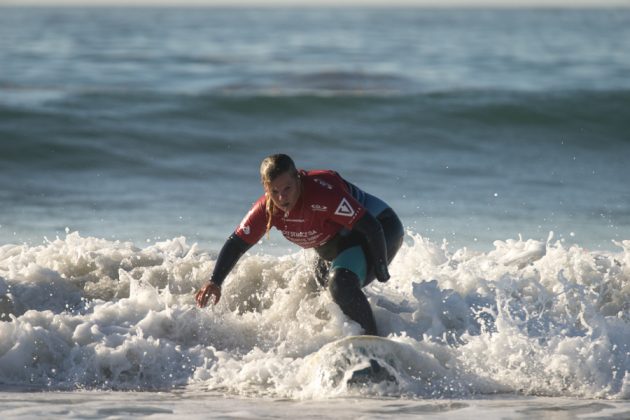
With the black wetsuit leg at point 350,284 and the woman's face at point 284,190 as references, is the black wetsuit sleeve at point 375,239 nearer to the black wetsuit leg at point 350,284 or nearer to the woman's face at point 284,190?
the black wetsuit leg at point 350,284

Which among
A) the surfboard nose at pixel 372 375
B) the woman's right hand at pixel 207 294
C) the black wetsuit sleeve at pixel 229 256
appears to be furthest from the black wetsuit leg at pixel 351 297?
the woman's right hand at pixel 207 294

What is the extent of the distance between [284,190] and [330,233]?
1.70 ft

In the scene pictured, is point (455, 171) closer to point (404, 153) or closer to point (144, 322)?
point (404, 153)

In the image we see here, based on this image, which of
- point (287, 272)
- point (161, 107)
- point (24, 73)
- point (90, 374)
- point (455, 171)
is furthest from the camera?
point (24, 73)

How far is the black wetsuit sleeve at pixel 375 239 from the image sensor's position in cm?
591

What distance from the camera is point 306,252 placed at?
7602 mm

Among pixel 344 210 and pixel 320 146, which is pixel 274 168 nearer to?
pixel 344 210

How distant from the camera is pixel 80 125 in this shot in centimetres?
1568

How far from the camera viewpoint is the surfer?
19.5 ft

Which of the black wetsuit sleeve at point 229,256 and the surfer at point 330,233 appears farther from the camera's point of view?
the black wetsuit sleeve at point 229,256

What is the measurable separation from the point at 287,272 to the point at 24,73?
57.5 ft

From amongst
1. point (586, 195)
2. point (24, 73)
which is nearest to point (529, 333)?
point (586, 195)

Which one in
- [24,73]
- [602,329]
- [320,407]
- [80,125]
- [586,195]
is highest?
[24,73]

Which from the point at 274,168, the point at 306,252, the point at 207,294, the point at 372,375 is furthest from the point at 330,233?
the point at 306,252
